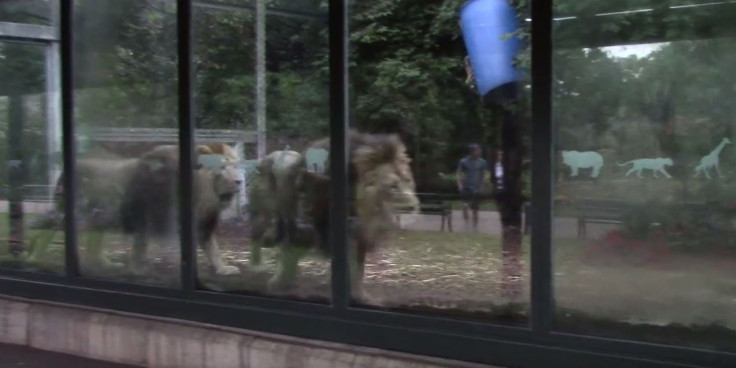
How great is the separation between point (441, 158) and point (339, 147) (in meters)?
0.72

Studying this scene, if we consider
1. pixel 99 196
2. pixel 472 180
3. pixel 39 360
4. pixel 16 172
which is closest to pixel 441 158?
pixel 472 180

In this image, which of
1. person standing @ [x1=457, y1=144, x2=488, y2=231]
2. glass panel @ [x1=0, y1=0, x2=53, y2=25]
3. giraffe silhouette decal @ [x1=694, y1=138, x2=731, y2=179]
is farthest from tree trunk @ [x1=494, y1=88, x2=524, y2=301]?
glass panel @ [x1=0, y1=0, x2=53, y2=25]

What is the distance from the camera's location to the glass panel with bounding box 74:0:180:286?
21.7 feet

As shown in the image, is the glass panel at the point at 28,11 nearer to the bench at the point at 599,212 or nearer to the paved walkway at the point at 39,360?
the paved walkway at the point at 39,360

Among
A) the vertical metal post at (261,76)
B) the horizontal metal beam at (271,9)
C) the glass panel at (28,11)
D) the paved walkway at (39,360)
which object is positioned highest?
the glass panel at (28,11)

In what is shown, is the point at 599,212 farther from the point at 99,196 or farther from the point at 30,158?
the point at 30,158

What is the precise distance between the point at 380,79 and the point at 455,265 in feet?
4.28

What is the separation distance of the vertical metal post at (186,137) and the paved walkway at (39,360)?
35.6 inches

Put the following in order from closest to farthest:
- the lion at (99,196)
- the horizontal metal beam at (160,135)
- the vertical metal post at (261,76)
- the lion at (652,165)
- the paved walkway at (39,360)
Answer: the lion at (652,165), the vertical metal post at (261,76), the horizontal metal beam at (160,135), the paved walkway at (39,360), the lion at (99,196)

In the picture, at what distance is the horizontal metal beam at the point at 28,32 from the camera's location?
740cm

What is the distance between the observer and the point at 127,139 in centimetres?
699

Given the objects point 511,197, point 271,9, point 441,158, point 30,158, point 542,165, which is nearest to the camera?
point 542,165

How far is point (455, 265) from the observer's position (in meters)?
5.30

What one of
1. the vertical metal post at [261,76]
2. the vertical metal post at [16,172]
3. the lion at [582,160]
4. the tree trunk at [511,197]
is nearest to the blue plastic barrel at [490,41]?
the tree trunk at [511,197]
